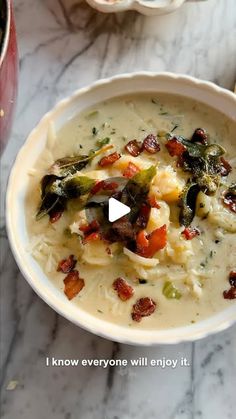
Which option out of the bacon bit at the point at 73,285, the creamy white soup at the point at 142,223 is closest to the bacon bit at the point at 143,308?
the creamy white soup at the point at 142,223

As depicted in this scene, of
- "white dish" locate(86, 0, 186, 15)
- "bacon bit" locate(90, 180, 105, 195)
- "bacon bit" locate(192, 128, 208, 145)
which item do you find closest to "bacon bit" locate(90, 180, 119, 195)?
"bacon bit" locate(90, 180, 105, 195)

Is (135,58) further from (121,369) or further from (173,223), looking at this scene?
(121,369)

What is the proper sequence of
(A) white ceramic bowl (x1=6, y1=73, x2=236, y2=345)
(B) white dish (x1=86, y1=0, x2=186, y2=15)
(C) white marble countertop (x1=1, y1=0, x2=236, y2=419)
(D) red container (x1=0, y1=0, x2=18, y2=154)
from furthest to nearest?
(B) white dish (x1=86, y1=0, x2=186, y2=15)
(C) white marble countertop (x1=1, y1=0, x2=236, y2=419)
(A) white ceramic bowl (x1=6, y1=73, x2=236, y2=345)
(D) red container (x1=0, y1=0, x2=18, y2=154)

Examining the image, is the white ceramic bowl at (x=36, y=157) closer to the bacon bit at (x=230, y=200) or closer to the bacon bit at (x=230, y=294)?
the bacon bit at (x=230, y=294)

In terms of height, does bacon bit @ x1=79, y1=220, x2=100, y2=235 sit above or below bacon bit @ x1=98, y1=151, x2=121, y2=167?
below

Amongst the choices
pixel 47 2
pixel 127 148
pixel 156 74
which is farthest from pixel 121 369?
pixel 47 2

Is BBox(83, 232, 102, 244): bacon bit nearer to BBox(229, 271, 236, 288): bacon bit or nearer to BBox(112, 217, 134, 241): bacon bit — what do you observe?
BBox(112, 217, 134, 241): bacon bit
